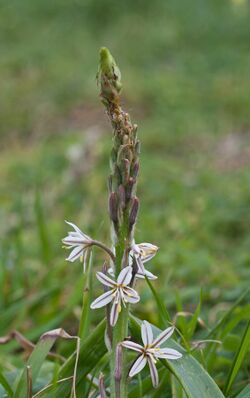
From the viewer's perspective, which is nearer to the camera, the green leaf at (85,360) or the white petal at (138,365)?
the white petal at (138,365)

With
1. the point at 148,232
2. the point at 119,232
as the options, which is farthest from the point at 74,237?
the point at 148,232

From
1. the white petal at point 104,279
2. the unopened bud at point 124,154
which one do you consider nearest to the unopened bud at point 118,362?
the white petal at point 104,279

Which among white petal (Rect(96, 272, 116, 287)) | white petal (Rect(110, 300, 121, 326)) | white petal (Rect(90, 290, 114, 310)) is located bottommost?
white petal (Rect(110, 300, 121, 326))

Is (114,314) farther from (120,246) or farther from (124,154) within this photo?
(124,154)

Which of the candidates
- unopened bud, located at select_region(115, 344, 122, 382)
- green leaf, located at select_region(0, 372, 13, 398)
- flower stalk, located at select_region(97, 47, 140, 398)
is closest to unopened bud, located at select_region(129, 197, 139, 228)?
flower stalk, located at select_region(97, 47, 140, 398)

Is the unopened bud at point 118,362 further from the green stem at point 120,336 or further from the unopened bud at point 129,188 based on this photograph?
the unopened bud at point 129,188

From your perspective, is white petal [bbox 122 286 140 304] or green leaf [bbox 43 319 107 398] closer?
white petal [bbox 122 286 140 304]

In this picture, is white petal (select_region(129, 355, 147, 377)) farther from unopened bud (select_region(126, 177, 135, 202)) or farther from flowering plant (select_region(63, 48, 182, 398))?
unopened bud (select_region(126, 177, 135, 202))
